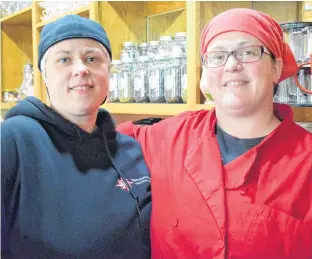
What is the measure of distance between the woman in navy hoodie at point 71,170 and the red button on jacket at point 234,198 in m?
0.10

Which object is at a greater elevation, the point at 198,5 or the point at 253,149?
the point at 198,5

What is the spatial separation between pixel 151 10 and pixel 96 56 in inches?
47.8

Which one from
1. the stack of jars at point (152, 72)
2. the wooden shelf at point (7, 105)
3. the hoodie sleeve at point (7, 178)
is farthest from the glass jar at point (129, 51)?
the wooden shelf at point (7, 105)

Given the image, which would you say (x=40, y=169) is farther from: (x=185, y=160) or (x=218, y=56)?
(x=218, y=56)

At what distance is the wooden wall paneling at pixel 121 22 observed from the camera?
2178 mm

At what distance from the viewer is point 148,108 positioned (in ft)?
6.25

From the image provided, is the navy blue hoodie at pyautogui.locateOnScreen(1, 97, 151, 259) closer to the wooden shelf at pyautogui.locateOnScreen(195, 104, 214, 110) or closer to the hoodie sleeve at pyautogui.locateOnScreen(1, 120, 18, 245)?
the hoodie sleeve at pyautogui.locateOnScreen(1, 120, 18, 245)

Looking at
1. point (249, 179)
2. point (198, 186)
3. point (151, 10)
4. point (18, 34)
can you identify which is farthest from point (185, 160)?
point (18, 34)

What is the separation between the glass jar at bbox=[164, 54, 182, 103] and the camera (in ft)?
5.92

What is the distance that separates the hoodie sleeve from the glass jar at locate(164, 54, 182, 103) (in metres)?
0.89

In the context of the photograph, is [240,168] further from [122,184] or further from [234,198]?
[122,184]

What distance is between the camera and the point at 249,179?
107 cm

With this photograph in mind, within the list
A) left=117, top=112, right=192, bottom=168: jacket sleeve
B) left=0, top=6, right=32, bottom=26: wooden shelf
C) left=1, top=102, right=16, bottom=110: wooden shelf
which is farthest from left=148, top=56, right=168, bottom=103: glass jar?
left=1, top=102, right=16, bottom=110: wooden shelf

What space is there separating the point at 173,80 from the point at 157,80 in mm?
107
